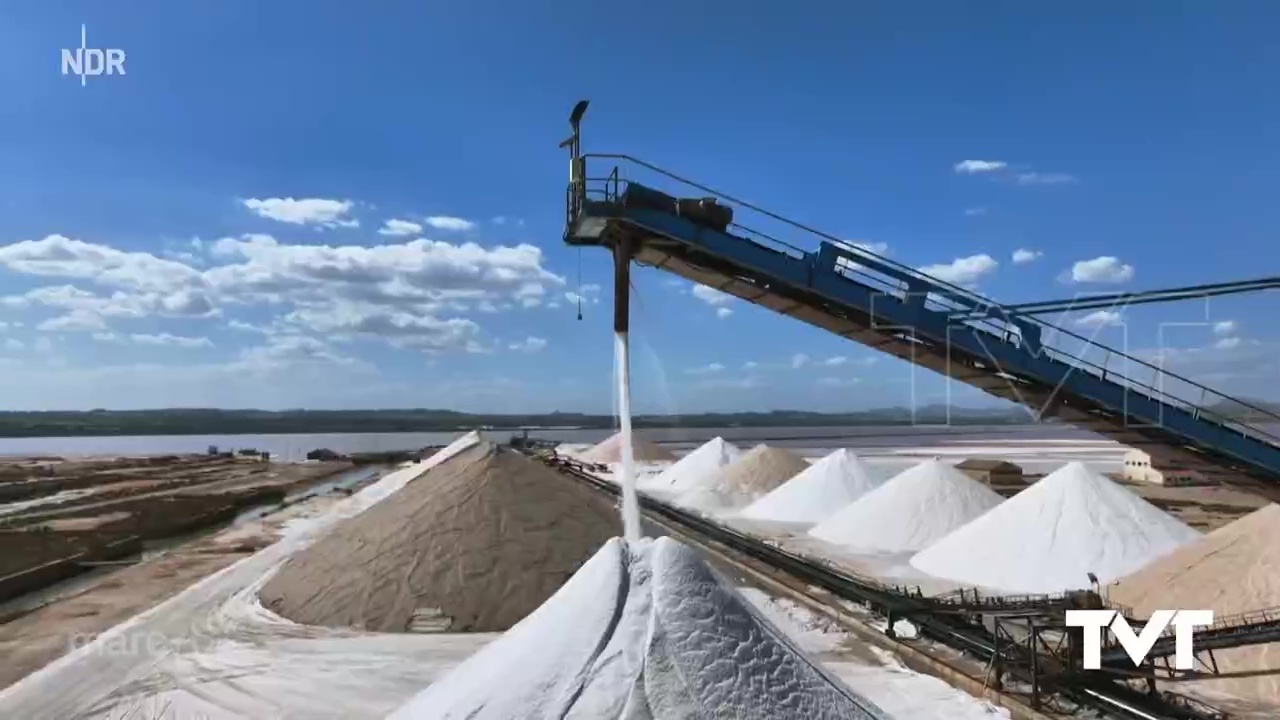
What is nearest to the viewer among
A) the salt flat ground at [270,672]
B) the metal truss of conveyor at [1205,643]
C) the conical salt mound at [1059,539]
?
the metal truss of conveyor at [1205,643]

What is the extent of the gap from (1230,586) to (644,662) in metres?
8.53

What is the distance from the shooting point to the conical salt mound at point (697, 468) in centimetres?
3741

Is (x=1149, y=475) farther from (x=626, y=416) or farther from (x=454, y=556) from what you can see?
(x=626, y=416)

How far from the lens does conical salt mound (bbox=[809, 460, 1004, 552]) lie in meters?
20.8

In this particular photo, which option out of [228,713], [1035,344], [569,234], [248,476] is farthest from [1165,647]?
[248,476]

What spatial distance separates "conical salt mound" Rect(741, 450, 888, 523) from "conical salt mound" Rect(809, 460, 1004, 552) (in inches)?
129

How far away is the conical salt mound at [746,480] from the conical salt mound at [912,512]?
921 centimetres

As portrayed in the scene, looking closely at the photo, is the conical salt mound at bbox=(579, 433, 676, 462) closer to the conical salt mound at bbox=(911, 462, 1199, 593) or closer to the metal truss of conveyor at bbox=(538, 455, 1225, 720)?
the conical salt mound at bbox=(911, 462, 1199, 593)

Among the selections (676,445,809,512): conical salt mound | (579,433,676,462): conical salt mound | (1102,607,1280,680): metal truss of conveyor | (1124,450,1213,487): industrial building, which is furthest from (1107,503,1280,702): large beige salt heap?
(579,433,676,462): conical salt mound

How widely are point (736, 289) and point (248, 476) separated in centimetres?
4949

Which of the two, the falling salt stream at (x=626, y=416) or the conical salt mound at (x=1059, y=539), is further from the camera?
the conical salt mound at (x=1059, y=539)

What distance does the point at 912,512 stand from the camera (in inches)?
844

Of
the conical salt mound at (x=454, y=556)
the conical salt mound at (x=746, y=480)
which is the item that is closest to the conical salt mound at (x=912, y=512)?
the conical salt mound at (x=454, y=556)

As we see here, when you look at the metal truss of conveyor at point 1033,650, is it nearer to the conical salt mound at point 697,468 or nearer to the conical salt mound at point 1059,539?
the conical salt mound at point 1059,539
